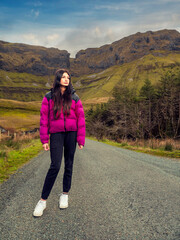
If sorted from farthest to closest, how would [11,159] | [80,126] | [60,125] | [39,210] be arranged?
1. [11,159]
2. [80,126]
3. [60,125]
4. [39,210]

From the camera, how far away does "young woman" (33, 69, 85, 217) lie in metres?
2.79

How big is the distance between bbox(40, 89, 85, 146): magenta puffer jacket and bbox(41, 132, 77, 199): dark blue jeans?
3.6 inches

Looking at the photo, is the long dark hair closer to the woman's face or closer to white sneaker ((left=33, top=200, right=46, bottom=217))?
the woman's face

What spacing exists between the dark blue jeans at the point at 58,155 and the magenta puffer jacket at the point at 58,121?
93 millimetres

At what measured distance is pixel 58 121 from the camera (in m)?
2.82

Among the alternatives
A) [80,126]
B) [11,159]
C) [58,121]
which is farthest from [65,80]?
[11,159]

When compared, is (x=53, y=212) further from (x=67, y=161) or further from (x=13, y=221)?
(x=67, y=161)

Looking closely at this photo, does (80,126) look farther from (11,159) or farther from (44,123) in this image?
(11,159)

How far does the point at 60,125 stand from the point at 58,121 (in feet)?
0.25

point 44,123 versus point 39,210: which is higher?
point 44,123

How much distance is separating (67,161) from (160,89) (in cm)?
2891

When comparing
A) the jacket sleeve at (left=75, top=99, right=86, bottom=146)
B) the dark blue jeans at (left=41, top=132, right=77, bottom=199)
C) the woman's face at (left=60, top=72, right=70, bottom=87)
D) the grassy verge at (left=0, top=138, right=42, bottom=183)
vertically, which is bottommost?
the grassy verge at (left=0, top=138, right=42, bottom=183)

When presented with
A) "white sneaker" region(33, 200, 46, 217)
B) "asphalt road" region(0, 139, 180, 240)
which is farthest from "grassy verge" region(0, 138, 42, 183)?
"white sneaker" region(33, 200, 46, 217)

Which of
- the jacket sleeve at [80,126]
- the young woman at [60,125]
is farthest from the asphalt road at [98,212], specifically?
the jacket sleeve at [80,126]
